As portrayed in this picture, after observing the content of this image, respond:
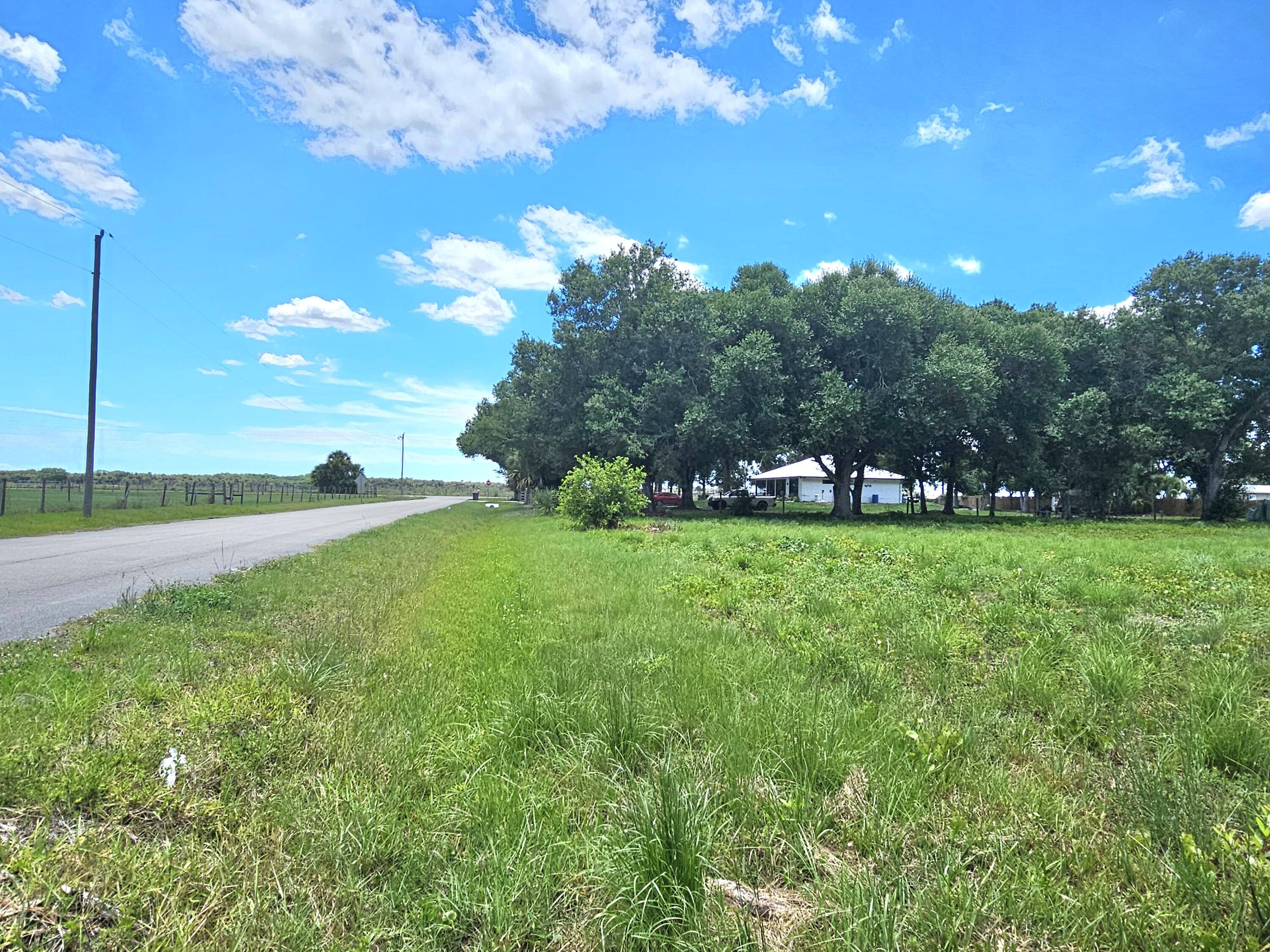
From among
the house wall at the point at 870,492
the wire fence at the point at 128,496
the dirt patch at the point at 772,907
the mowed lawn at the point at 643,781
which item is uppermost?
the house wall at the point at 870,492

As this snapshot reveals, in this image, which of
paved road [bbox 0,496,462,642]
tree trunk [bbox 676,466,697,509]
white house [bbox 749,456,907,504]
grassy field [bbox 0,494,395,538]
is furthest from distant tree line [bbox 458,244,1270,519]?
white house [bbox 749,456,907,504]

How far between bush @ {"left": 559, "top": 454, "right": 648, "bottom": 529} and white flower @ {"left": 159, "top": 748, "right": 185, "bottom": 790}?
58.2 feet

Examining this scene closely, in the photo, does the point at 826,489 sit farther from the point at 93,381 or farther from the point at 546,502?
the point at 93,381

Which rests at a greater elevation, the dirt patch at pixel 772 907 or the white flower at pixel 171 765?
the white flower at pixel 171 765

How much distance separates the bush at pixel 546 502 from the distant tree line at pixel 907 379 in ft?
9.03

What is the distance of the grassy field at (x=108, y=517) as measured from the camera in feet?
63.5

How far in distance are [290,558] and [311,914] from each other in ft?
39.0

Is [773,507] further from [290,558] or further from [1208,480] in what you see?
[290,558]

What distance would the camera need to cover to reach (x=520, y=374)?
155 ft

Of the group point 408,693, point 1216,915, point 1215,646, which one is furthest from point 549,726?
point 1215,646

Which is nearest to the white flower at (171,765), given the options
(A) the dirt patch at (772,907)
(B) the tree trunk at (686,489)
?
(A) the dirt patch at (772,907)

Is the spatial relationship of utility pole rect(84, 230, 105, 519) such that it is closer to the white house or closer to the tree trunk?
the tree trunk

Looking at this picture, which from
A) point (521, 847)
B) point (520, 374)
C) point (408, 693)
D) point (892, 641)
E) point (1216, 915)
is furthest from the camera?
point (520, 374)

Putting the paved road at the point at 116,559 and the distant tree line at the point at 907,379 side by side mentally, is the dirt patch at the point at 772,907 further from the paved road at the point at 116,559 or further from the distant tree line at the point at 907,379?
the distant tree line at the point at 907,379
